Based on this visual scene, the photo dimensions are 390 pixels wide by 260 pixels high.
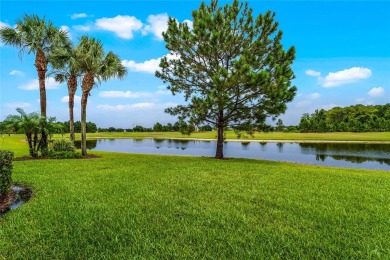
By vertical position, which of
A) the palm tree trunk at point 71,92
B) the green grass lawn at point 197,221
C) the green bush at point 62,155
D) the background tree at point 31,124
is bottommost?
the green grass lawn at point 197,221

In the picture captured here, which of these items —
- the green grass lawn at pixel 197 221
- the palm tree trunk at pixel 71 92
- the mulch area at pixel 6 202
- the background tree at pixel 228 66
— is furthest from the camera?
the palm tree trunk at pixel 71 92

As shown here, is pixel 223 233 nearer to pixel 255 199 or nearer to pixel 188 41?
pixel 255 199

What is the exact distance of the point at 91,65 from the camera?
1698 cm

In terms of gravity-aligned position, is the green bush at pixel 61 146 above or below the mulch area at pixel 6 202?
above

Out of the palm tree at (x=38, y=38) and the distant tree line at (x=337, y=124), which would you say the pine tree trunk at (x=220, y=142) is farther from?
the distant tree line at (x=337, y=124)

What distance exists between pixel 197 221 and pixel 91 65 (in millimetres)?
15200

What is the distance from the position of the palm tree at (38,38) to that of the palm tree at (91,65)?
183cm

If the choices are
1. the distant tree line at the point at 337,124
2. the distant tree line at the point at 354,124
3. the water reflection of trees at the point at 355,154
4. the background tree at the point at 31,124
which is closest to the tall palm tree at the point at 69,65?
the background tree at the point at 31,124

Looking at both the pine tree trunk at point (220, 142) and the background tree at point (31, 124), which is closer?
the background tree at point (31, 124)

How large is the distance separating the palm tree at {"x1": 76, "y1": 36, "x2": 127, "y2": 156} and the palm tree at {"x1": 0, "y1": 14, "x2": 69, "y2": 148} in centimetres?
183

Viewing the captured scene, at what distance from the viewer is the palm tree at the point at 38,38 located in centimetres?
1666

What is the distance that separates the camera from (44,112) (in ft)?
57.2

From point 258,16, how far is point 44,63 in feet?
47.6

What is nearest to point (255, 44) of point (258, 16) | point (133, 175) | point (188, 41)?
point (258, 16)
